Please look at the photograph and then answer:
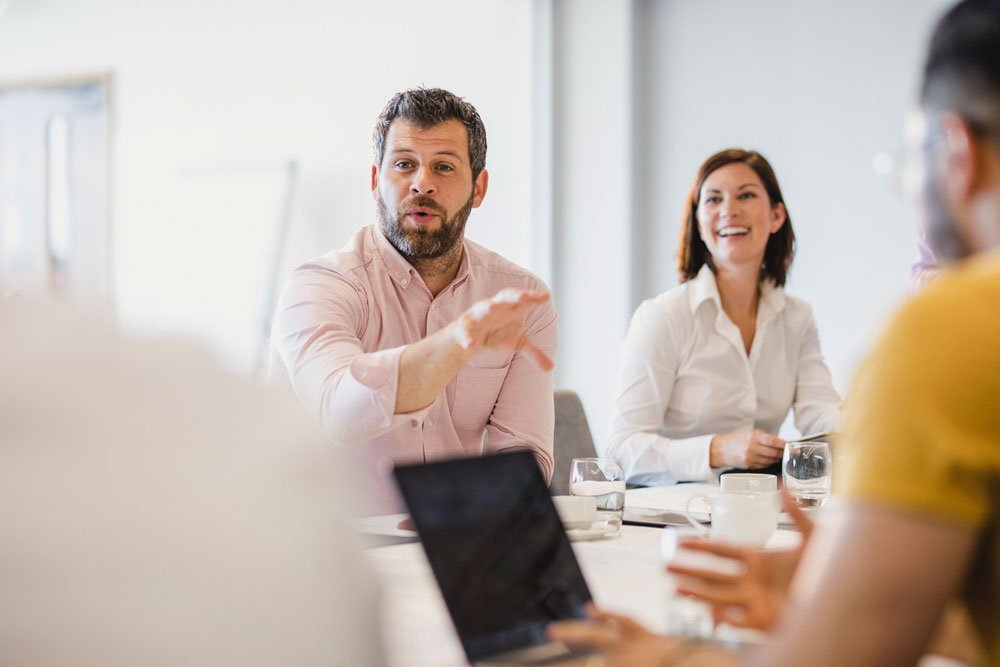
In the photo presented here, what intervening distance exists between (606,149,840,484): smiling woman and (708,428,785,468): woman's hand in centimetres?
10

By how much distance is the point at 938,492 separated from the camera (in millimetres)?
675

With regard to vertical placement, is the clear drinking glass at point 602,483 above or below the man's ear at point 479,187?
below

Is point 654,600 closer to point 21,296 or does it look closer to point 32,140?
point 21,296

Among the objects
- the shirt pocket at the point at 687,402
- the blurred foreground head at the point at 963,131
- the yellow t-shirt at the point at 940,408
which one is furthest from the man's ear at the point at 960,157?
the shirt pocket at the point at 687,402

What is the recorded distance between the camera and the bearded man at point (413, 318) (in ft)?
6.65

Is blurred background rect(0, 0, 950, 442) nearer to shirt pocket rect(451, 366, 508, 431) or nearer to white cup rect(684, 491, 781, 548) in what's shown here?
shirt pocket rect(451, 366, 508, 431)

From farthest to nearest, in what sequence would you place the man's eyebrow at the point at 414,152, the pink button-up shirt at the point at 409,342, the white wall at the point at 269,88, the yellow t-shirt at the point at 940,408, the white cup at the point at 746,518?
the white wall at the point at 269,88 → the man's eyebrow at the point at 414,152 → the pink button-up shirt at the point at 409,342 → the white cup at the point at 746,518 → the yellow t-shirt at the point at 940,408

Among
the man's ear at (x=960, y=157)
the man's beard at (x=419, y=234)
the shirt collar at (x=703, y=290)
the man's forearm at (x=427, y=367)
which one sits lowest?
the man's forearm at (x=427, y=367)

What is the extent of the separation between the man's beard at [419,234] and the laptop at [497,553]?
4.76 ft

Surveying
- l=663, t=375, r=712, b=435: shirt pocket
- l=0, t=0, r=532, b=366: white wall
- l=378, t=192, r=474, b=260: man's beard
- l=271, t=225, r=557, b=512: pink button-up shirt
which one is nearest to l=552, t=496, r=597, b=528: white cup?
l=271, t=225, r=557, b=512: pink button-up shirt

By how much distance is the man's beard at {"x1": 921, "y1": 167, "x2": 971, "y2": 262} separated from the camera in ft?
2.66

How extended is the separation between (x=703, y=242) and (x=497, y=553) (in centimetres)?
256

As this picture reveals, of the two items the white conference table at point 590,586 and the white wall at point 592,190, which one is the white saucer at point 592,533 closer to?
the white conference table at point 590,586

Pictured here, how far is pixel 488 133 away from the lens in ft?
16.5
